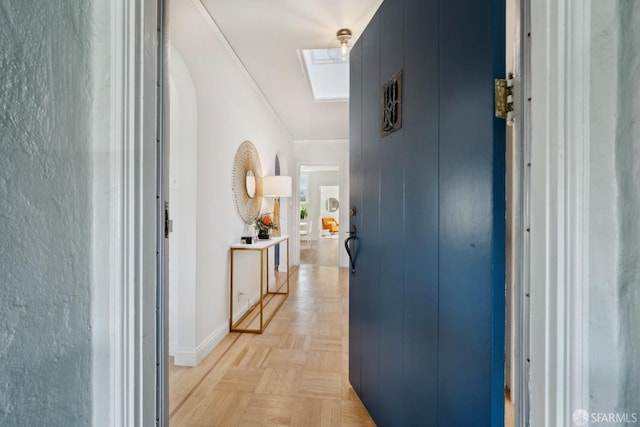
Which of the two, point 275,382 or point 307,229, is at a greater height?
point 307,229

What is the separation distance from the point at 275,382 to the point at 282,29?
98.5 inches

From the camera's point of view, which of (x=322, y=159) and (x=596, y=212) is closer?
(x=596, y=212)

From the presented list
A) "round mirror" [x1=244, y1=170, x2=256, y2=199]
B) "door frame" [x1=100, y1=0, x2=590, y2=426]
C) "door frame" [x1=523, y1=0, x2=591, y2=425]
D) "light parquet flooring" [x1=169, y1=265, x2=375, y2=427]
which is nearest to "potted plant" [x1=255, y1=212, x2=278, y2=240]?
"round mirror" [x1=244, y1=170, x2=256, y2=199]

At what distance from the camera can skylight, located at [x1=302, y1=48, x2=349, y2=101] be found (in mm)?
2721

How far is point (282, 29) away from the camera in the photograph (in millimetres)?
2102

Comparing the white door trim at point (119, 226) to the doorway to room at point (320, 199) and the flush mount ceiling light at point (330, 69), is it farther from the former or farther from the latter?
the doorway to room at point (320, 199)

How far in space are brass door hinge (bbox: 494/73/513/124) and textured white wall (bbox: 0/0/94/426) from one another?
0.93 meters

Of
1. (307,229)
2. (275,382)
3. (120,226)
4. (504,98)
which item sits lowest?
(275,382)

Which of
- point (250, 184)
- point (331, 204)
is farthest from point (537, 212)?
point (331, 204)

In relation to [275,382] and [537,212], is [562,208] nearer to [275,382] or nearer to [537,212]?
[537,212]

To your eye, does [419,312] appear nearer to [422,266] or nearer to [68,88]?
[422,266]

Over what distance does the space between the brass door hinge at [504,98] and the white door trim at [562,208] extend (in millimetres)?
154

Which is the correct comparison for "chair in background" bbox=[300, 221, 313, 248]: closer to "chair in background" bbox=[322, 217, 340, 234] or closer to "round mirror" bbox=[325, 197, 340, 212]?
"chair in background" bbox=[322, 217, 340, 234]

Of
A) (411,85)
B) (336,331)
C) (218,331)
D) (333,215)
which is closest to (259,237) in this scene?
(218,331)
